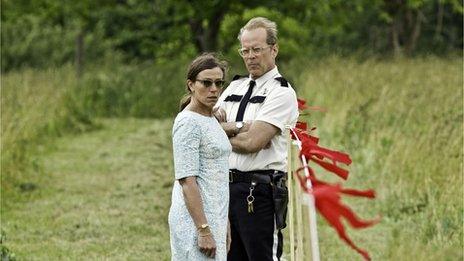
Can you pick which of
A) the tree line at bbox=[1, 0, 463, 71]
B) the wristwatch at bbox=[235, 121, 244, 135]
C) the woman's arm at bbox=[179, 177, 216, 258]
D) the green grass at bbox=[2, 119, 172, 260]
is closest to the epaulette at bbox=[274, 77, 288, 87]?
the wristwatch at bbox=[235, 121, 244, 135]

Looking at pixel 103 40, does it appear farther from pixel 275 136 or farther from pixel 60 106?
pixel 275 136

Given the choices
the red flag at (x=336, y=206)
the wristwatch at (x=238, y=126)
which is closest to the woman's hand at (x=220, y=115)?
the wristwatch at (x=238, y=126)

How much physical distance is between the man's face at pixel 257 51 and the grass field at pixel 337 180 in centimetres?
117

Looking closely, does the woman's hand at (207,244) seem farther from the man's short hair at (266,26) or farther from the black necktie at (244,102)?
the man's short hair at (266,26)

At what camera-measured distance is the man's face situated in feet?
17.7

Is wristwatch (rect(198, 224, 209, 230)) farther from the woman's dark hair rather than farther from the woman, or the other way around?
the woman's dark hair

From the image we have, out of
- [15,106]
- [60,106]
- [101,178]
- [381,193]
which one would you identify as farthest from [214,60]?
[60,106]

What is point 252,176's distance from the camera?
217 inches

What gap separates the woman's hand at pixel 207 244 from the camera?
5.00 m

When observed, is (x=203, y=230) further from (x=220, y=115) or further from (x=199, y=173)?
(x=220, y=115)

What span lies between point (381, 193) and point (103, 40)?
2480 centimetres

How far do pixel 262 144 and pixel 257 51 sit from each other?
1.53 ft

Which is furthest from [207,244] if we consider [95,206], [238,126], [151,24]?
[151,24]

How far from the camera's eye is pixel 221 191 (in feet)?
16.8
